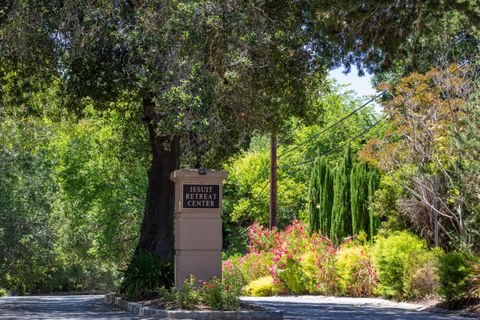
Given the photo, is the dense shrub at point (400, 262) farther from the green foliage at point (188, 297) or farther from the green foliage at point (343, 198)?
the green foliage at point (188, 297)

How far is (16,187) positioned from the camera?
39812 mm

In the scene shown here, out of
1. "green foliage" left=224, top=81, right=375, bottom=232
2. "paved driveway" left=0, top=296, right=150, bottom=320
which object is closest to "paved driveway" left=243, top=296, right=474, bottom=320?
"paved driveway" left=0, top=296, right=150, bottom=320

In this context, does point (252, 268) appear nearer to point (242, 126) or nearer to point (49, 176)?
point (242, 126)

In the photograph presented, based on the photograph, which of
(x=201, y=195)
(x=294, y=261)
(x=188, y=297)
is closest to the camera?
(x=188, y=297)

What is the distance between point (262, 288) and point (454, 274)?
11.0 meters

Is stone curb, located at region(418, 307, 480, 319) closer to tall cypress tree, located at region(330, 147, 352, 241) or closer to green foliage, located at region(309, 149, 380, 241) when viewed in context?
green foliage, located at region(309, 149, 380, 241)

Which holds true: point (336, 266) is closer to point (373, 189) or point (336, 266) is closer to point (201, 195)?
point (373, 189)

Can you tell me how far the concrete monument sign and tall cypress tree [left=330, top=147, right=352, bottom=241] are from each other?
38.6 feet

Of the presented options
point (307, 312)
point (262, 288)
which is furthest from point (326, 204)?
point (307, 312)

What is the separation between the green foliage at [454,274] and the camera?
17.8 m

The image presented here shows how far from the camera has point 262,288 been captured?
91.9 feet

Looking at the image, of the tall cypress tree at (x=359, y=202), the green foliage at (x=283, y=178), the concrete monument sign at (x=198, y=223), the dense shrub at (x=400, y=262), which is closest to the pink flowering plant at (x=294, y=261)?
the tall cypress tree at (x=359, y=202)

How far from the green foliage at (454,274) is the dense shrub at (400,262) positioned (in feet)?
6.51

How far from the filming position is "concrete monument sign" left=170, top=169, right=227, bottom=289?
17.0 metres
